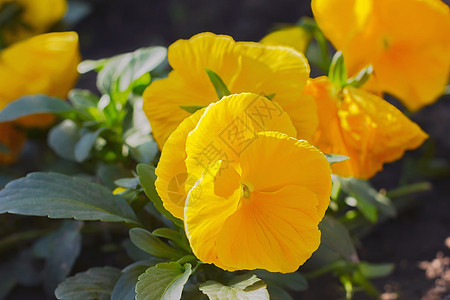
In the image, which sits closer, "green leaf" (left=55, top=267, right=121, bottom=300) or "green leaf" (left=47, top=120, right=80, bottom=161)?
"green leaf" (left=55, top=267, right=121, bottom=300)

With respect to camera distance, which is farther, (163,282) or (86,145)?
(86,145)

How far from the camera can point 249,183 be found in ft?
2.84

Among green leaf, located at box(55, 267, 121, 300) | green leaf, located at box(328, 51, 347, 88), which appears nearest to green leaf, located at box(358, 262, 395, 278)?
green leaf, located at box(328, 51, 347, 88)

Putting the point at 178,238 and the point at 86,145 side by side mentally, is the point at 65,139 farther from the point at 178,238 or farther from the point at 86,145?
the point at 178,238

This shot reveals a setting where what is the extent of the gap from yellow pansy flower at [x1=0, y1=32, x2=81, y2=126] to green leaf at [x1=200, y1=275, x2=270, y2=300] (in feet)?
2.42

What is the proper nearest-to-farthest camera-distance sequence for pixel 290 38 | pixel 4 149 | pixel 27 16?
pixel 290 38
pixel 4 149
pixel 27 16

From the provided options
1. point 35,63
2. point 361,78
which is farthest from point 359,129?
point 35,63

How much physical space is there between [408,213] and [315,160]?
2.98 ft

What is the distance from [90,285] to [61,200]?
0.61 feet

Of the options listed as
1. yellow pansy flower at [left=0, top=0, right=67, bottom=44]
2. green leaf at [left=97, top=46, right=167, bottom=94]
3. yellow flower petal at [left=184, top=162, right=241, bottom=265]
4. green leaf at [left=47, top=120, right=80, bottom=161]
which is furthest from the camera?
yellow pansy flower at [left=0, top=0, right=67, bottom=44]

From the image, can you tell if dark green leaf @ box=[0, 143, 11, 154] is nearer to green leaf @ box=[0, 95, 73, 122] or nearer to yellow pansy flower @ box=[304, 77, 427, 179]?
green leaf @ box=[0, 95, 73, 122]

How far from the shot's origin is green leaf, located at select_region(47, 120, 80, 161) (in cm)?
133

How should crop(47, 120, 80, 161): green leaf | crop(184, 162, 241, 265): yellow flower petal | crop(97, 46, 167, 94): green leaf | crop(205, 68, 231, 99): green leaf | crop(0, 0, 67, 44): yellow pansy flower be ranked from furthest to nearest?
crop(0, 0, 67, 44): yellow pansy flower, crop(47, 120, 80, 161): green leaf, crop(97, 46, 167, 94): green leaf, crop(205, 68, 231, 99): green leaf, crop(184, 162, 241, 265): yellow flower petal

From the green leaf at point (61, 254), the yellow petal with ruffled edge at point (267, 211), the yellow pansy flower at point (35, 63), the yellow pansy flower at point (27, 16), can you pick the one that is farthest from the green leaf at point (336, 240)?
the yellow pansy flower at point (27, 16)
